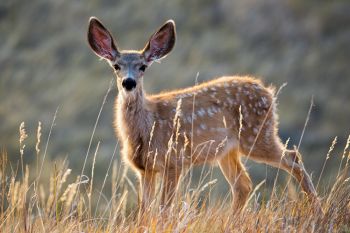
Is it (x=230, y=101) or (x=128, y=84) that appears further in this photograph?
(x=230, y=101)

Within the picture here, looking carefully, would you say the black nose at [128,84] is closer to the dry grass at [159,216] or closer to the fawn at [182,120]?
the fawn at [182,120]

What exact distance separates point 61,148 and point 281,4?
15.7 meters

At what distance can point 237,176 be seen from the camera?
10.2 metres

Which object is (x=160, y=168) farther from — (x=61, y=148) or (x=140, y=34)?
(x=140, y=34)

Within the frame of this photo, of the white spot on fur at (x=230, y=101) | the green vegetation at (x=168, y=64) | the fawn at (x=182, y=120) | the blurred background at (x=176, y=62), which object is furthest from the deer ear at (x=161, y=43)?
the blurred background at (x=176, y=62)

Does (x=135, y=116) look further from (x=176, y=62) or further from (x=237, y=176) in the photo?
(x=176, y=62)

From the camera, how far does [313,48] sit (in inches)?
1973

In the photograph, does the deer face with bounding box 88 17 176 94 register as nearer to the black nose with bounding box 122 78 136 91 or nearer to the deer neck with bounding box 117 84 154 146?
the deer neck with bounding box 117 84 154 146

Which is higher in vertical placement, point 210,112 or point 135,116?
point 135,116

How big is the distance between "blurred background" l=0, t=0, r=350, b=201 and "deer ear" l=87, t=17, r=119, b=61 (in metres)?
25.3

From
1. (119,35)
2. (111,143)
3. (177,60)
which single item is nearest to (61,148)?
(111,143)

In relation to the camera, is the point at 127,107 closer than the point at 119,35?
Yes

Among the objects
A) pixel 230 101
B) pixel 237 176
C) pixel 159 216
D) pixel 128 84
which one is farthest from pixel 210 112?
pixel 159 216

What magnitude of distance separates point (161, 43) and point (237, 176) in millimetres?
1591
